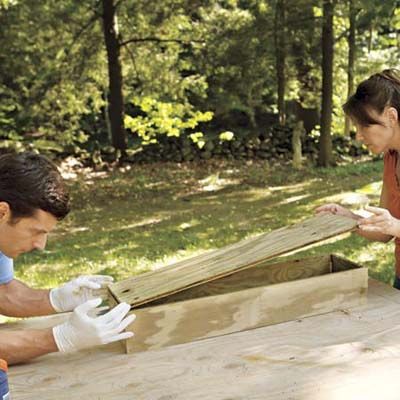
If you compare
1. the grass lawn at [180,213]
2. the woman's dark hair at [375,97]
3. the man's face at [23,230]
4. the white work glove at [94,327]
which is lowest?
the grass lawn at [180,213]

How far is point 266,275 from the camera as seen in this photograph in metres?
2.22

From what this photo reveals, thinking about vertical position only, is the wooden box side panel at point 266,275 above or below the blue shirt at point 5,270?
below

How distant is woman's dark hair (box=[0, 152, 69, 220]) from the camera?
1.65m

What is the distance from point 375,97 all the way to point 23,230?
1393 mm

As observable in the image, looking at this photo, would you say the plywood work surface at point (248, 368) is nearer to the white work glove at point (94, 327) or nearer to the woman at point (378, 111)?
the white work glove at point (94, 327)

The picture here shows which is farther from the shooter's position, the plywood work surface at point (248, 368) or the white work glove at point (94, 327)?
the white work glove at point (94, 327)

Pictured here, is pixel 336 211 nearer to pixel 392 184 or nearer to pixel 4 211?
pixel 392 184

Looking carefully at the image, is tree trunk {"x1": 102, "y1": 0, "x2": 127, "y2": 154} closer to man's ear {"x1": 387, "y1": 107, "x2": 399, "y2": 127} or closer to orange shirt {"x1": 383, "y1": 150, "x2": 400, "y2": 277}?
orange shirt {"x1": 383, "y1": 150, "x2": 400, "y2": 277}

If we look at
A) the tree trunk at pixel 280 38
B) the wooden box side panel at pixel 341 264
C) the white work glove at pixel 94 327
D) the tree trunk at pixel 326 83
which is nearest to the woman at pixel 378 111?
the wooden box side panel at pixel 341 264

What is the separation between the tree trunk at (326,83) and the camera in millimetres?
9727

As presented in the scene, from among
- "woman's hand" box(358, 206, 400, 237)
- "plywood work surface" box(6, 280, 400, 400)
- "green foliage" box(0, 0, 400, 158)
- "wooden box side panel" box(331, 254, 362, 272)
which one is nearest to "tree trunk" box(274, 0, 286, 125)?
"green foliage" box(0, 0, 400, 158)

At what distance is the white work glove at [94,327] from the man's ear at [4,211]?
342 mm

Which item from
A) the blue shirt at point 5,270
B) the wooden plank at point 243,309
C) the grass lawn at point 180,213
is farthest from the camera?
the grass lawn at point 180,213

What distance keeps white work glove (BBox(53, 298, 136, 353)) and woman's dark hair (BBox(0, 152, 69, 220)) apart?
33 centimetres
